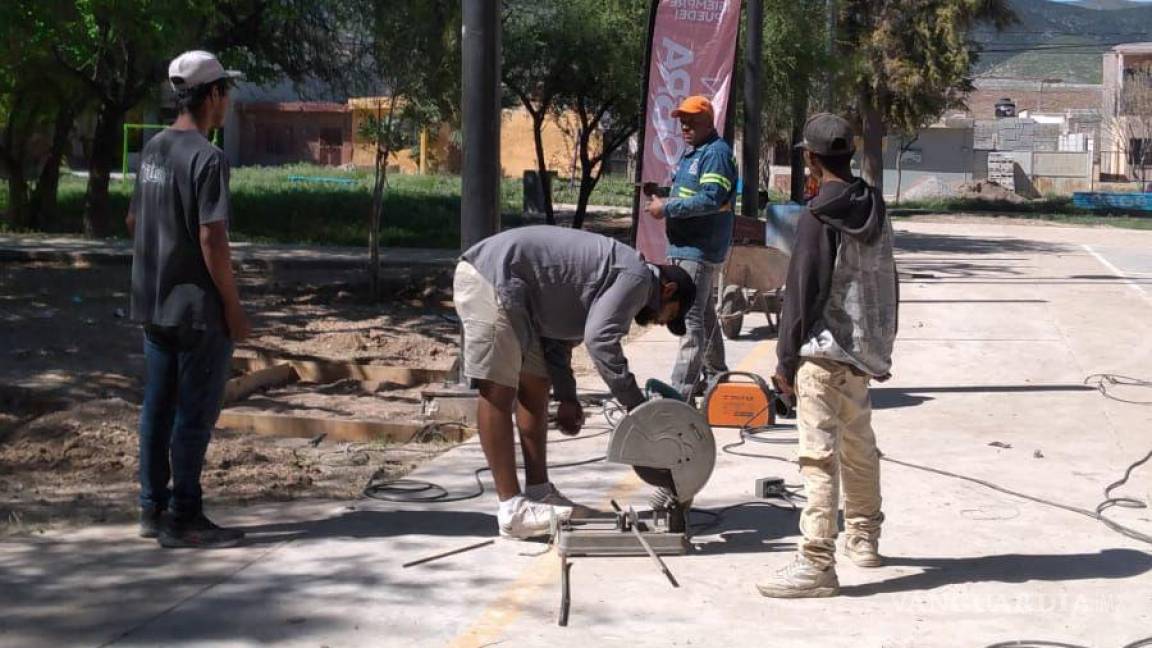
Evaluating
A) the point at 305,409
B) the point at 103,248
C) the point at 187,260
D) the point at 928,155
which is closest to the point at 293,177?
the point at 103,248

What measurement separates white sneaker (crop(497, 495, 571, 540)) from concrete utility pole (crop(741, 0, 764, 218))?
12645 millimetres

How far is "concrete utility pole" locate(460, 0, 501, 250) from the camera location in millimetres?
9594

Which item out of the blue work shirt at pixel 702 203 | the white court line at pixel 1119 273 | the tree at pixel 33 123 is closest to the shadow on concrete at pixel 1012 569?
the blue work shirt at pixel 702 203

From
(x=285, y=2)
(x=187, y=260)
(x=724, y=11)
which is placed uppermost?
(x=285, y=2)

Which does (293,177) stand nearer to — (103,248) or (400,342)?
(103,248)

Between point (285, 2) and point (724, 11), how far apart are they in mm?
12514

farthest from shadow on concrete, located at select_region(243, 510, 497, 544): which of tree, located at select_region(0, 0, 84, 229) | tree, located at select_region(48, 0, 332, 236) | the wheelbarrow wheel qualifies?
tree, located at select_region(0, 0, 84, 229)

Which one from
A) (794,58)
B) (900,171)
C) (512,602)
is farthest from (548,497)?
(900,171)

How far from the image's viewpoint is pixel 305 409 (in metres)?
10.1

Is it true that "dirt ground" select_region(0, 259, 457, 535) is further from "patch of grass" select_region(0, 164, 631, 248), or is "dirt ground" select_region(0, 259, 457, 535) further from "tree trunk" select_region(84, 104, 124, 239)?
"patch of grass" select_region(0, 164, 631, 248)

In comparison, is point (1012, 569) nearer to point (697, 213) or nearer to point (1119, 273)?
point (697, 213)

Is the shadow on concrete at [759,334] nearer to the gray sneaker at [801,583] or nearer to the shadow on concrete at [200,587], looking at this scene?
the shadow on concrete at [200,587]

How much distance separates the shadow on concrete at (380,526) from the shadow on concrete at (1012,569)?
1835 millimetres

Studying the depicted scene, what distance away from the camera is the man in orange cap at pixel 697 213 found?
8.93 meters
